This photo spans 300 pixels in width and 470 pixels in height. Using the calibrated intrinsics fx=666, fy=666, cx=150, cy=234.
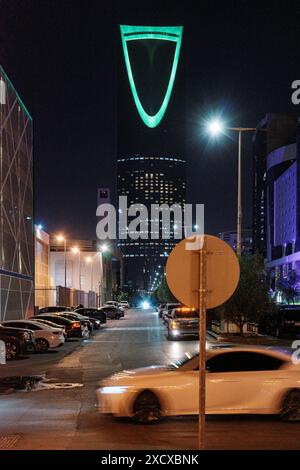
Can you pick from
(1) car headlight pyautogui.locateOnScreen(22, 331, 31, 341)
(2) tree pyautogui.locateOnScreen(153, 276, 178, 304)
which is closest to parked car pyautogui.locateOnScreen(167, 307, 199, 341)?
(1) car headlight pyautogui.locateOnScreen(22, 331, 31, 341)

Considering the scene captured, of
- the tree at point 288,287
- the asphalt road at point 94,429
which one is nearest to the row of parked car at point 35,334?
the asphalt road at point 94,429

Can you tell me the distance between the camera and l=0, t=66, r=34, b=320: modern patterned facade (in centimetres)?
4259

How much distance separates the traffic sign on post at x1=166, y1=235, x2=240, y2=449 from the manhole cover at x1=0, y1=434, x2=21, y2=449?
4.27m

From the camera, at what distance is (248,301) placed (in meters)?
28.2

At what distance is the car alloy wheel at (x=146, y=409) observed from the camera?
35.1 feet

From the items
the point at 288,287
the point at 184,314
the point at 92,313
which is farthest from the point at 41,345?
the point at 288,287

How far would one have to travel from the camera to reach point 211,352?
11.2m

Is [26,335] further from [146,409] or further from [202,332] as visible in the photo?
[202,332]

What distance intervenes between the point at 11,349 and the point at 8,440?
47.6 ft

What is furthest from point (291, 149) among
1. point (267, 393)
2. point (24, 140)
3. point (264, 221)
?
point (267, 393)

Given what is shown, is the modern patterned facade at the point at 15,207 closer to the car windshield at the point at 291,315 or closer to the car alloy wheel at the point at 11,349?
the car alloy wheel at the point at 11,349

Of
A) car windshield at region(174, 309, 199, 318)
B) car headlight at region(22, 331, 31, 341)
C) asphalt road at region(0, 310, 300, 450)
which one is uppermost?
car windshield at region(174, 309, 199, 318)

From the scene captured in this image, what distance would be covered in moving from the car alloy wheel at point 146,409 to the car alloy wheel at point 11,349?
44.6 feet

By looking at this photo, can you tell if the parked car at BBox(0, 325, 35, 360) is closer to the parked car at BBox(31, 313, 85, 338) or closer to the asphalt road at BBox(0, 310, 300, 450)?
the asphalt road at BBox(0, 310, 300, 450)
